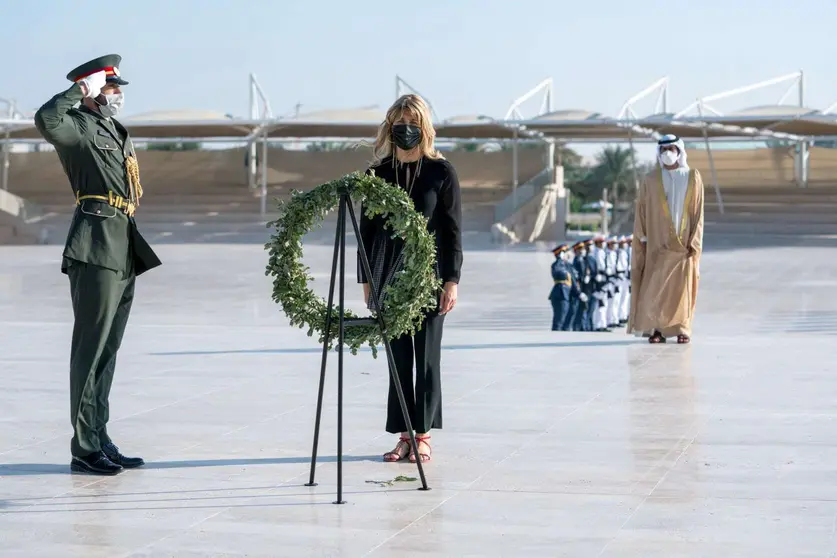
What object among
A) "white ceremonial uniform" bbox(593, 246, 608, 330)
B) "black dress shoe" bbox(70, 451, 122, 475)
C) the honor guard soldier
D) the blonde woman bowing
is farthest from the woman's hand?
"white ceremonial uniform" bbox(593, 246, 608, 330)

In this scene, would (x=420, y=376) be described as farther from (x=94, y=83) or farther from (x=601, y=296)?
(x=601, y=296)

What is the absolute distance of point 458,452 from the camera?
637 cm

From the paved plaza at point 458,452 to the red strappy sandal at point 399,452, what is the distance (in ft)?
0.15

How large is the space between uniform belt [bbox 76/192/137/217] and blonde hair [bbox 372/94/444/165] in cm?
111

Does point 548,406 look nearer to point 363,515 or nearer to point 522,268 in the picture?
point 363,515

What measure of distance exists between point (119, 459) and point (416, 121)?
1962mm

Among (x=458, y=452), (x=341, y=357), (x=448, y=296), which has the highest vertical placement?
(x=448, y=296)

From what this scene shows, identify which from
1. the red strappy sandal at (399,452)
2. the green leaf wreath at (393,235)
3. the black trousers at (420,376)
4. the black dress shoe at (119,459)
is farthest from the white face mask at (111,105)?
the red strappy sandal at (399,452)

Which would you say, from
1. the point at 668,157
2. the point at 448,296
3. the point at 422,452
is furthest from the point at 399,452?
the point at 668,157

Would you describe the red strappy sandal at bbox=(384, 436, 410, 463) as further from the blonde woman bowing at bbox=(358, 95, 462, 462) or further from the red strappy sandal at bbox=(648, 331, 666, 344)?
the red strappy sandal at bbox=(648, 331, 666, 344)

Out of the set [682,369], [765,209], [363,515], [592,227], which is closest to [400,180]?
[363,515]

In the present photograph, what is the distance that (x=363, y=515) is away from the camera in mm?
5082

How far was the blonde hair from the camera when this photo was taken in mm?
5965

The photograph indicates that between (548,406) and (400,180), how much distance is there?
2199 mm
